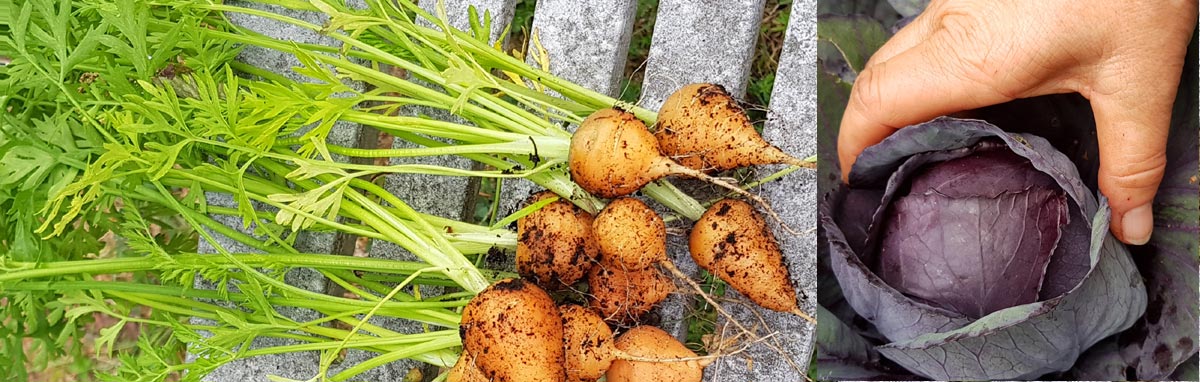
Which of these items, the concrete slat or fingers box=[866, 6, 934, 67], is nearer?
fingers box=[866, 6, 934, 67]

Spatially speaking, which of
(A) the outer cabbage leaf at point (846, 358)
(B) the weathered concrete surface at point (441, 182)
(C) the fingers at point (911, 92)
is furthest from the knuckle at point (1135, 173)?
(B) the weathered concrete surface at point (441, 182)

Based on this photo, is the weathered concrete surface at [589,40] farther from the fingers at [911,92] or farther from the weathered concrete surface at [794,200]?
the fingers at [911,92]

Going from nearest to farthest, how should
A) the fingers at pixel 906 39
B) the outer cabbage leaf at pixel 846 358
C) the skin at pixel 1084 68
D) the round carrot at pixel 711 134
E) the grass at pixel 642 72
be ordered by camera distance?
the skin at pixel 1084 68 → the fingers at pixel 906 39 → the outer cabbage leaf at pixel 846 358 → the round carrot at pixel 711 134 → the grass at pixel 642 72

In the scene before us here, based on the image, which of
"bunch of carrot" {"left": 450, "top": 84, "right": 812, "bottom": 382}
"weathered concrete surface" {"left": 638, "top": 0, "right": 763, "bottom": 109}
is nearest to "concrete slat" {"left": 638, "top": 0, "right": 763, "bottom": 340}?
"weathered concrete surface" {"left": 638, "top": 0, "right": 763, "bottom": 109}

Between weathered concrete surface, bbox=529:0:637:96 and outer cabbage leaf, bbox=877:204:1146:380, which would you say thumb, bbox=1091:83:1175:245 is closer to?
outer cabbage leaf, bbox=877:204:1146:380

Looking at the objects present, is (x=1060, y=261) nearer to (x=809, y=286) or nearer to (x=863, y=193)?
(x=863, y=193)

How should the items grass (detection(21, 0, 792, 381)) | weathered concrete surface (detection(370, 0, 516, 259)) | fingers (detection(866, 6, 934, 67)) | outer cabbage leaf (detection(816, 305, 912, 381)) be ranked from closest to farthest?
fingers (detection(866, 6, 934, 67)) → outer cabbage leaf (detection(816, 305, 912, 381)) → weathered concrete surface (detection(370, 0, 516, 259)) → grass (detection(21, 0, 792, 381))

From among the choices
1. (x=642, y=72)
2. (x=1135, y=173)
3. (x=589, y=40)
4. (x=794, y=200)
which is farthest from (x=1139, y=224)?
(x=642, y=72)
